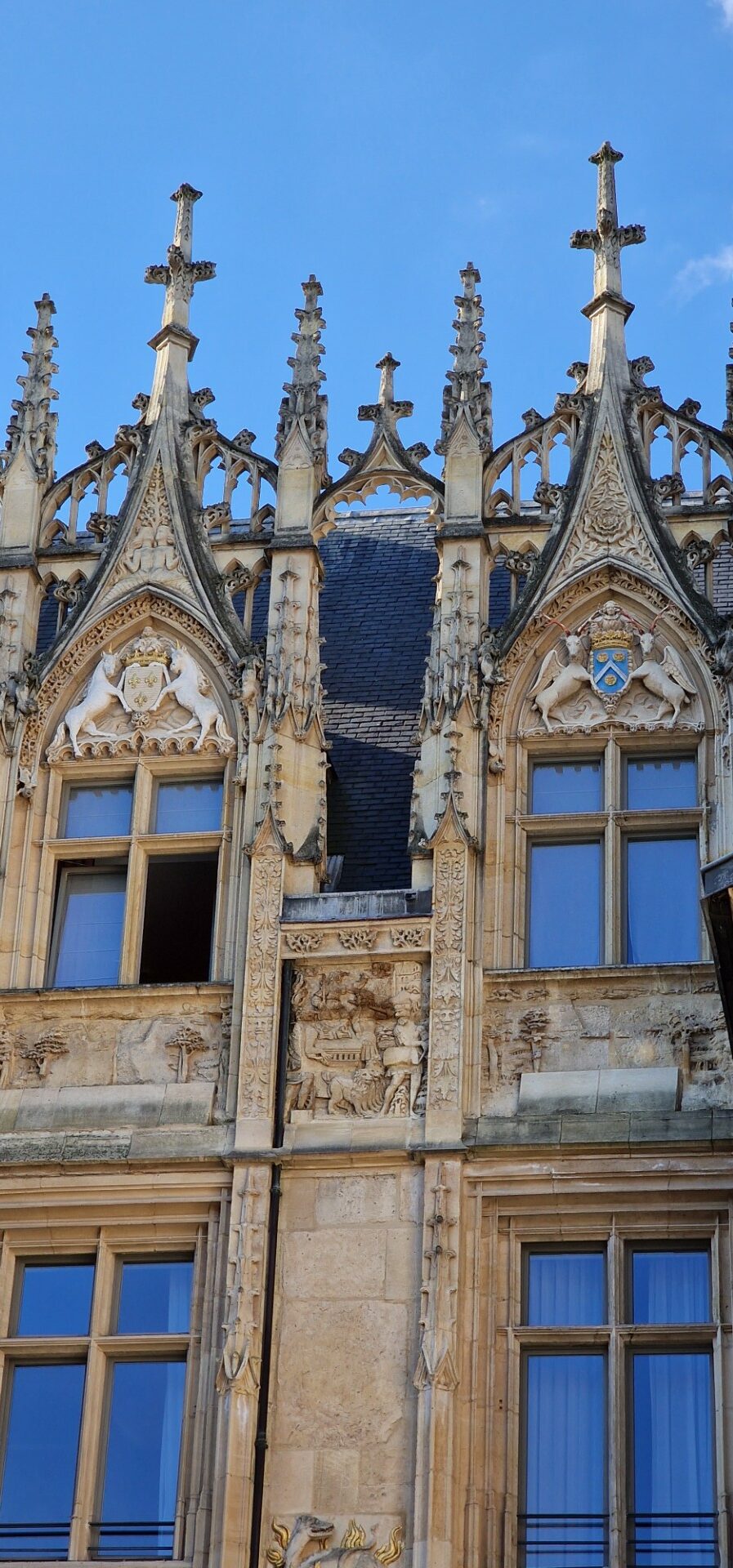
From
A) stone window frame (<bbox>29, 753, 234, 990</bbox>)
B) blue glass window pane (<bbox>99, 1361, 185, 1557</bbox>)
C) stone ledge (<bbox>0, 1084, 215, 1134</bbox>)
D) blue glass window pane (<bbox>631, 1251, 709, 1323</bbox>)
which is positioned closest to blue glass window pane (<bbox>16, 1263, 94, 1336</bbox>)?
blue glass window pane (<bbox>99, 1361, 185, 1557</bbox>)

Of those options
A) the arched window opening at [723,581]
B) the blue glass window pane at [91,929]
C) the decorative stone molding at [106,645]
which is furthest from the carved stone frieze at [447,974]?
the arched window opening at [723,581]

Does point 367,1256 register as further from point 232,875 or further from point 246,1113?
point 232,875

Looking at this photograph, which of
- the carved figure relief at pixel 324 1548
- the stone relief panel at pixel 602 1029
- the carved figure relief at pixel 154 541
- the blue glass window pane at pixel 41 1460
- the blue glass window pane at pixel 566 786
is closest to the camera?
the carved figure relief at pixel 324 1548

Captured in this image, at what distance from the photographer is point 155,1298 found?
19.5 metres

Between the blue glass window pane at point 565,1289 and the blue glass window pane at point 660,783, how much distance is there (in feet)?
11.5

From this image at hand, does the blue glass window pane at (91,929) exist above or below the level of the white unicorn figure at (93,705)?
below

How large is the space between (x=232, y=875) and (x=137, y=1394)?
3.86 meters

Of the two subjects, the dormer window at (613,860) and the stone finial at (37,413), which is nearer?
the dormer window at (613,860)

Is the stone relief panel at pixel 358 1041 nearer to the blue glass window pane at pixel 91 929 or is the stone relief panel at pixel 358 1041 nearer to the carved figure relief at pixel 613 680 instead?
the blue glass window pane at pixel 91 929

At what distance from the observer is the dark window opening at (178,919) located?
2084 centimetres

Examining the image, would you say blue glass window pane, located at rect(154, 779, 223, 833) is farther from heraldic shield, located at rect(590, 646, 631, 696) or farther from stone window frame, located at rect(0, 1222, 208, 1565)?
stone window frame, located at rect(0, 1222, 208, 1565)

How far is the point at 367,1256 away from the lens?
747 inches

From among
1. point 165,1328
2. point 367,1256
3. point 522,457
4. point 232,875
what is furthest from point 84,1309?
point 522,457

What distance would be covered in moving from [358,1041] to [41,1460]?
3.47 metres
